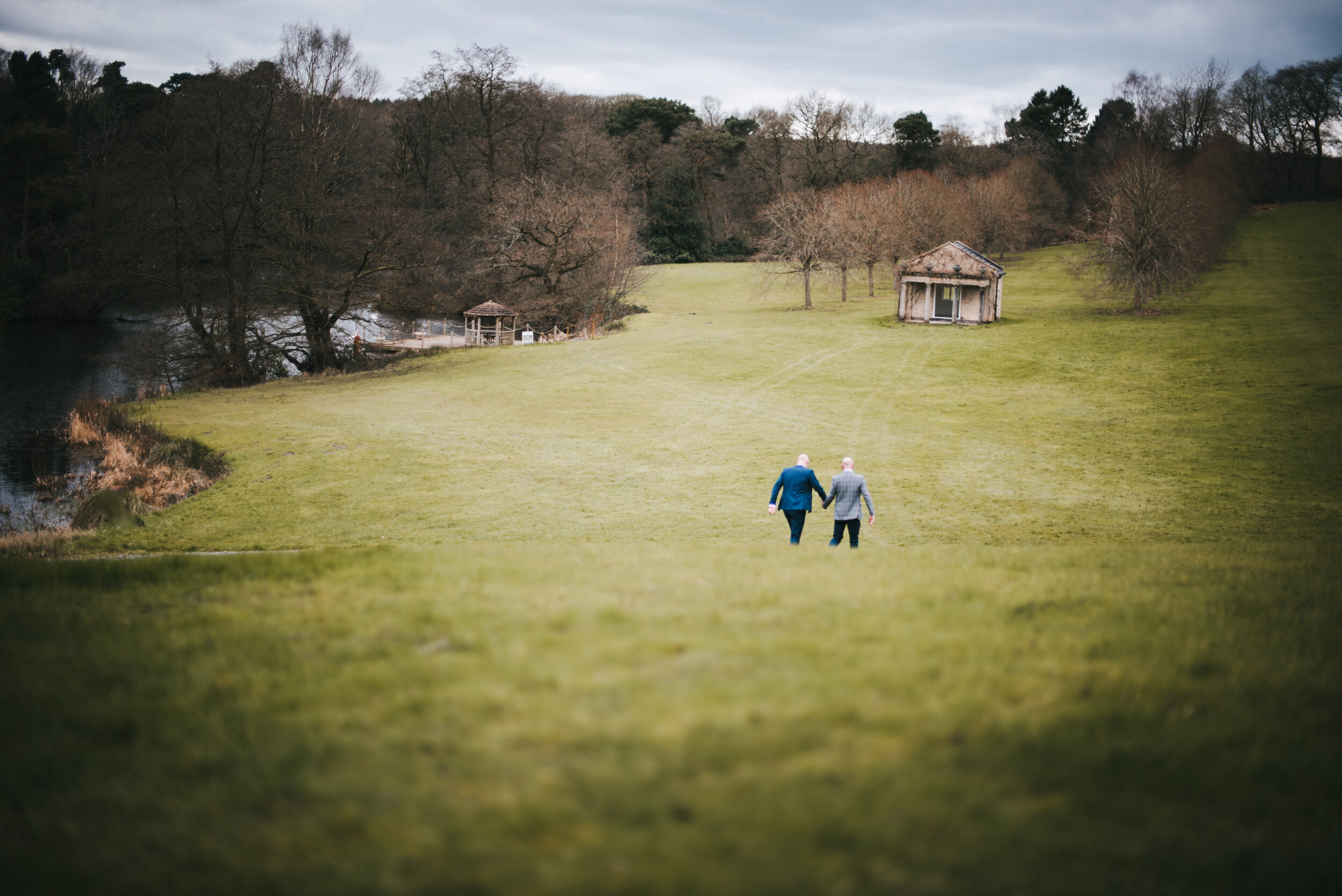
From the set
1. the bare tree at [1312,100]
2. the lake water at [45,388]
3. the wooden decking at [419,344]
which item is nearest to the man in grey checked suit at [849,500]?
the lake water at [45,388]

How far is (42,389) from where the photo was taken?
3638cm

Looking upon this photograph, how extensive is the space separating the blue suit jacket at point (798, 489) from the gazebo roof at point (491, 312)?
A: 45.6 metres

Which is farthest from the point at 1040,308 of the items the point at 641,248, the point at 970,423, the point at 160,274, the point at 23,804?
the point at 23,804

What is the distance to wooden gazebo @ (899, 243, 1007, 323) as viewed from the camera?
1953 inches

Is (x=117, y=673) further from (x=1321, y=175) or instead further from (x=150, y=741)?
(x=1321, y=175)

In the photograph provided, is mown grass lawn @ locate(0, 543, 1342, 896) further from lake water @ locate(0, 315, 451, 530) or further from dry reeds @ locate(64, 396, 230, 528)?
lake water @ locate(0, 315, 451, 530)

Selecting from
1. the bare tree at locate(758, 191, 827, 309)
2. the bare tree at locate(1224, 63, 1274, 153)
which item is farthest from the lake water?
the bare tree at locate(1224, 63, 1274, 153)

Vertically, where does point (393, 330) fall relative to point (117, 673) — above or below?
above

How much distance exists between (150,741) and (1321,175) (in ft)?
395

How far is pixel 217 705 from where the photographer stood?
4.68 meters

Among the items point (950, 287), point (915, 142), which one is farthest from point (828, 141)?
point (950, 287)

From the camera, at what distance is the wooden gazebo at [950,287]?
1953 inches

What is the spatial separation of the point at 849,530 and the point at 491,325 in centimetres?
4874

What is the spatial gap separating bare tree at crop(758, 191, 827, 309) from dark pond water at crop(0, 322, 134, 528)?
150ft
